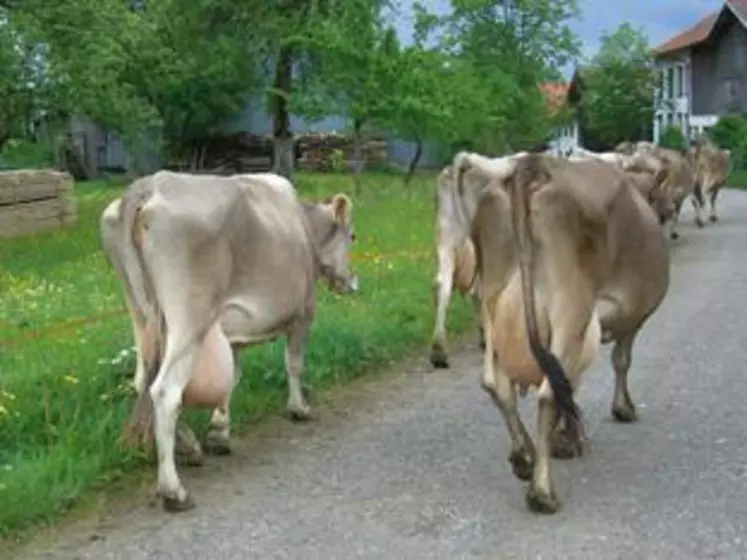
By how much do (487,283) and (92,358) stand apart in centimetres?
343

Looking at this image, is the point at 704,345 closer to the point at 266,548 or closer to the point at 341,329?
the point at 341,329

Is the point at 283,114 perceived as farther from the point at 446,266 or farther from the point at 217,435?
the point at 217,435

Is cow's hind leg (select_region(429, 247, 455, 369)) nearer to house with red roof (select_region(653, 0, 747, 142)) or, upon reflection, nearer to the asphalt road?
the asphalt road

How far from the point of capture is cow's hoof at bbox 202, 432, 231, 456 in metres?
8.02

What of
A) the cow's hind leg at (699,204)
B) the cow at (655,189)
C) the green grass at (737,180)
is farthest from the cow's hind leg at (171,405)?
the green grass at (737,180)

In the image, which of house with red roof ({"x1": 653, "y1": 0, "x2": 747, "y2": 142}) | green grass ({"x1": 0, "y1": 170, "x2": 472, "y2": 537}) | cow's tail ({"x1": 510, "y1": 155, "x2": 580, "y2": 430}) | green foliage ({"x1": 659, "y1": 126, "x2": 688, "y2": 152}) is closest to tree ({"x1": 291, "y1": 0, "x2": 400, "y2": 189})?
green grass ({"x1": 0, "y1": 170, "x2": 472, "y2": 537})

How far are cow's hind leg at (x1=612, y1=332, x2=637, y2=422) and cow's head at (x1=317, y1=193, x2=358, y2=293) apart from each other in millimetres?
2285

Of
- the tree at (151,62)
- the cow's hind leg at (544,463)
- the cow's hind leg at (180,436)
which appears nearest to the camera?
the cow's hind leg at (544,463)

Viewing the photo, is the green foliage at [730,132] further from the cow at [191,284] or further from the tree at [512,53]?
the cow at [191,284]

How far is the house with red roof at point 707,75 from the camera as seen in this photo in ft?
262

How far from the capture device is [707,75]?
82875 millimetres

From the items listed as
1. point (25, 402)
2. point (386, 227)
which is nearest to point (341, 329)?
point (25, 402)

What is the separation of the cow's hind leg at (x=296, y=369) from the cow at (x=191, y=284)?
1.61 ft

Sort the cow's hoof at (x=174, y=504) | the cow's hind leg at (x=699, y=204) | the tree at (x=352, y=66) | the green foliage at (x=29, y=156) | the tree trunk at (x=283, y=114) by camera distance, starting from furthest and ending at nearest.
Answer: the green foliage at (x=29, y=156)
the tree trunk at (x=283, y=114)
the tree at (x=352, y=66)
the cow's hind leg at (x=699, y=204)
the cow's hoof at (x=174, y=504)
